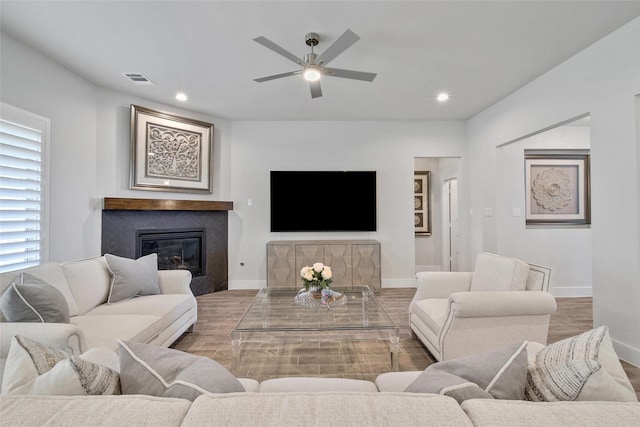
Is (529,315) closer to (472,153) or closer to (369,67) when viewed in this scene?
(369,67)

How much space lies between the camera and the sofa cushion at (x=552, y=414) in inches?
23.7

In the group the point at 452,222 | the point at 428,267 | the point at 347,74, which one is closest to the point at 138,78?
the point at 347,74

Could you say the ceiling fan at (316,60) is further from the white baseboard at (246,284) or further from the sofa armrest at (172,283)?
the white baseboard at (246,284)

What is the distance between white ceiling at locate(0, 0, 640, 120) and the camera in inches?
83.7

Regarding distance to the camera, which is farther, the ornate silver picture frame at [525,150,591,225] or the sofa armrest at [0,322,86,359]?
the ornate silver picture frame at [525,150,591,225]

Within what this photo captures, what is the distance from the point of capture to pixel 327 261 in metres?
4.30

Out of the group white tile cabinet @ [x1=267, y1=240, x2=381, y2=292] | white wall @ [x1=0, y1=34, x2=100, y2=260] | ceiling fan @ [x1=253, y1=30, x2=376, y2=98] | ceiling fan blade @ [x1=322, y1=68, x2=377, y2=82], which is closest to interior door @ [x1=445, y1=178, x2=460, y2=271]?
white tile cabinet @ [x1=267, y1=240, x2=381, y2=292]

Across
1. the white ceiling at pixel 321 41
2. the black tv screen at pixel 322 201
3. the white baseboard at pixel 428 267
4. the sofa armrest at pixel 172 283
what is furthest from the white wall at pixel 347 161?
the sofa armrest at pixel 172 283

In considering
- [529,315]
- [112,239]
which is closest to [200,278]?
[112,239]

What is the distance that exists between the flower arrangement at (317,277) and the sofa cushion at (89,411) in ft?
6.40

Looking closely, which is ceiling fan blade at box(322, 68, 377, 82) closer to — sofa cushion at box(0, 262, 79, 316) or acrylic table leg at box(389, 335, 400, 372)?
acrylic table leg at box(389, 335, 400, 372)

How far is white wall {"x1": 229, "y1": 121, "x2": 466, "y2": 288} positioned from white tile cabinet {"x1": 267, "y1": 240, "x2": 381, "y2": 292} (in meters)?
0.38

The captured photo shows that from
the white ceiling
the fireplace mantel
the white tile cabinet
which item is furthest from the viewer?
the white tile cabinet

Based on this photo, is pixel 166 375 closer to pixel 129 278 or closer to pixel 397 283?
pixel 129 278
